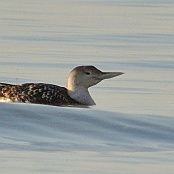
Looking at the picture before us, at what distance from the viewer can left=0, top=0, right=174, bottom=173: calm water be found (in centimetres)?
969

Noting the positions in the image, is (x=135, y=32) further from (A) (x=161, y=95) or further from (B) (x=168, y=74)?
(A) (x=161, y=95)

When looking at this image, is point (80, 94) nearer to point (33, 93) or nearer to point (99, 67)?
point (33, 93)

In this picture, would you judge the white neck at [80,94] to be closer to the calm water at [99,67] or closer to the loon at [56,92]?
the loon at [56,92]

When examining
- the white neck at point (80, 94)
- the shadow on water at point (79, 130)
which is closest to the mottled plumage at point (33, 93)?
the white neck at point (80, 94)

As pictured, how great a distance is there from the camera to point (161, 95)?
14.1 meters

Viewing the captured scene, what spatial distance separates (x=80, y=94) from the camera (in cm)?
1460

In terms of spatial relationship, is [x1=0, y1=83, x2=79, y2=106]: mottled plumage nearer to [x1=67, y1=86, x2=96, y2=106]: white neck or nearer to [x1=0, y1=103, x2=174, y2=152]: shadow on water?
[x1=67, y1=86, x2=96, y2=106]: white neck

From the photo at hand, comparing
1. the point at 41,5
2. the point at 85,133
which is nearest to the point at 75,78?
the point at 85,133

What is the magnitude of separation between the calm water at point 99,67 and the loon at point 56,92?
211 mm

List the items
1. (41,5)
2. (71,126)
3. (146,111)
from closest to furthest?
(71,126)
(146,111)
(41,5)

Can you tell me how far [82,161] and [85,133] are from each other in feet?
4.37

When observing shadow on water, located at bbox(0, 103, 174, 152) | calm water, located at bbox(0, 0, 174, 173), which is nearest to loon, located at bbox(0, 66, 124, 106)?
calm water, located at bbox(0, 0, 174, 173)

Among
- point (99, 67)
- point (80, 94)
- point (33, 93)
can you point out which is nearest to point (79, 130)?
point (33, 93)

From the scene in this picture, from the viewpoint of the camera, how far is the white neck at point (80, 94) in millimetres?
14353
